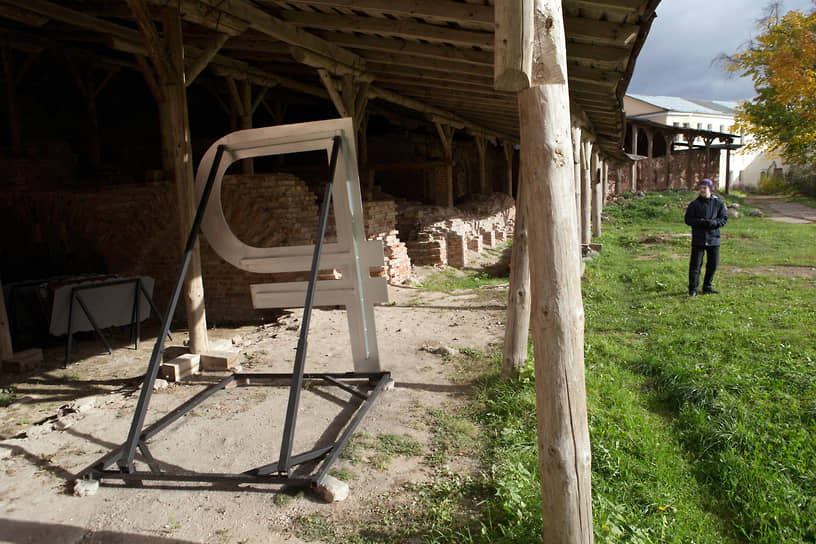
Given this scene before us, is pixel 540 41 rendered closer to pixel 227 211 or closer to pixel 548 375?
pixel 548 375

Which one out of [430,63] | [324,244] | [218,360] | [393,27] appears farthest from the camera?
[430,63]

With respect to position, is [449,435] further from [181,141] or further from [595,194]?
[595,194]

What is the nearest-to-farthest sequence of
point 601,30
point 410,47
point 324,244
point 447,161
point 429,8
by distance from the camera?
1. point 601,30
2. point 324,244
3. point 429,8
4. point 410,47
5. point 447,161

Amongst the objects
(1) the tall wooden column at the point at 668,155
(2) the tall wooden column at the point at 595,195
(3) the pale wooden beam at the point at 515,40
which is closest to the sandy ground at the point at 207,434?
(3) the pale wooden beam at the point at 515,40

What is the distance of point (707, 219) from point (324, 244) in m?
5.91

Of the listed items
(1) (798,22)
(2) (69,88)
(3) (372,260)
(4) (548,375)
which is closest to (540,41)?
(4) (548,375)

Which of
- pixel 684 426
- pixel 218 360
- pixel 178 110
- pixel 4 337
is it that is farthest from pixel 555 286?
pixel 4 337

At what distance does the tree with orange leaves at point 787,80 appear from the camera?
461 inches

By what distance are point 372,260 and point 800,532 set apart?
3191 mm

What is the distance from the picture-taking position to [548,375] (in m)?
2.23

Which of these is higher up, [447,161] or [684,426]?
[447,161]

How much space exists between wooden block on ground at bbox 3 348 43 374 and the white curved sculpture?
11.2 feet

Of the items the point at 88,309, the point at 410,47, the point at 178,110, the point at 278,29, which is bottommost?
the point at 88,309

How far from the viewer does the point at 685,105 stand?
153 ft
